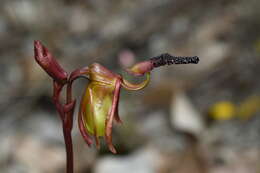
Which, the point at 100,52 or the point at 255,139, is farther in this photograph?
the point at 100,52

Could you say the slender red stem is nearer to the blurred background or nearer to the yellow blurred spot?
the blurred background

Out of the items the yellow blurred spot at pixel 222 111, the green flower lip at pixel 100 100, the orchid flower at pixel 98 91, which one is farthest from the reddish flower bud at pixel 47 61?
the yellow blurred spot at pixel 222 111

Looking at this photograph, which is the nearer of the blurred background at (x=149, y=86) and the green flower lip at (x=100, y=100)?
the green flower lip at (x=100, y=100)

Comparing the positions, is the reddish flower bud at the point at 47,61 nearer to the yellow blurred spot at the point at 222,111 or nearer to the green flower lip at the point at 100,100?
the green flower lip at the point at 100,100

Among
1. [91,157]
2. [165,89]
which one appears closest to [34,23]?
[165,89]

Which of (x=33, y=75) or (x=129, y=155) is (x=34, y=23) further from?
(x=129, y=155)

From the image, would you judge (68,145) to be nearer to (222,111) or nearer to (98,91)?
(98,91)
